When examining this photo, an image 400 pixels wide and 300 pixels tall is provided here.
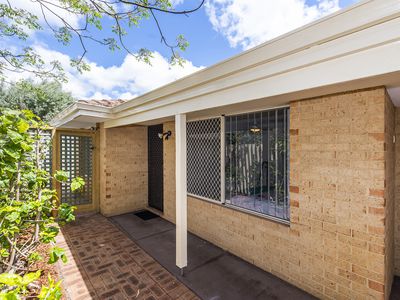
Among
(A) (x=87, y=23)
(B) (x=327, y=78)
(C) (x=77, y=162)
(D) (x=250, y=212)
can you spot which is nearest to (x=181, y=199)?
(D) (x=250, y=212)

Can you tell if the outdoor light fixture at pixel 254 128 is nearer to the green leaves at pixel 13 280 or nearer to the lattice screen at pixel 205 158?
the lattice screen at pixel 205 158

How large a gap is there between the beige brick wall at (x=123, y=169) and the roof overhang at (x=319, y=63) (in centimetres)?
432

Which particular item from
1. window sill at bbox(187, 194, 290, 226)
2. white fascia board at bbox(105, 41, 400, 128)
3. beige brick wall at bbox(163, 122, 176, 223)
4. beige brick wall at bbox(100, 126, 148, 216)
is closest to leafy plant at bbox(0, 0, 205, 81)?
white fascia board at bbox(105, 41, 400, 128)

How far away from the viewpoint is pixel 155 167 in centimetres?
679

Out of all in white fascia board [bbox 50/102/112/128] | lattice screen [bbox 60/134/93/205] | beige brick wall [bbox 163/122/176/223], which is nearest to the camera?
white fascia board [bbox 50/102/112/128]

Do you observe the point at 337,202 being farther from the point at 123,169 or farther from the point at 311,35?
the point at 123,169

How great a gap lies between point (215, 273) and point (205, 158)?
7.76 ft

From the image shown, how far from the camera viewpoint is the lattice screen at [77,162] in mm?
6172

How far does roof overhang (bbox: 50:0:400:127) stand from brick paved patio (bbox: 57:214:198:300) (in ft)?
9.25

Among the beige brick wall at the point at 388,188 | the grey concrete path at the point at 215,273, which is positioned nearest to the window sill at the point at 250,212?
the grey concrete path at the point at 215,273

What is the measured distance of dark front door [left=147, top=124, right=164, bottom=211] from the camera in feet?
21.3

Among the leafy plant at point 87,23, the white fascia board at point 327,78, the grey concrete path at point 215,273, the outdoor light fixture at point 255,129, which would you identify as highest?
the leafy plant at point 87,23

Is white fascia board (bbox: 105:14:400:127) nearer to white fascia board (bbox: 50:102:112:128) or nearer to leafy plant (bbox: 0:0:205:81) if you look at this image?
leafy plant (bbox: 0:0:205:81)

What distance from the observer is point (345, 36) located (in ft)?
5.28
